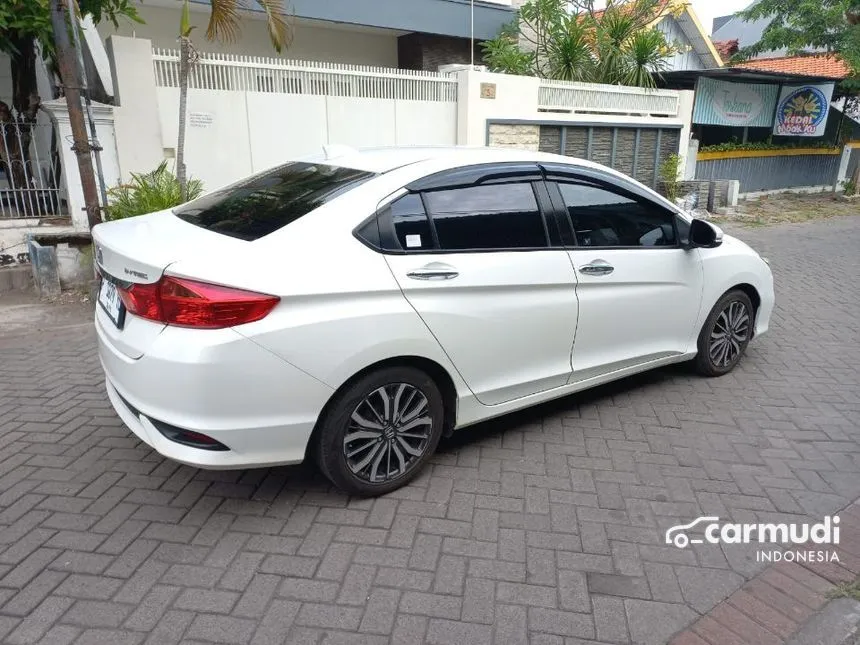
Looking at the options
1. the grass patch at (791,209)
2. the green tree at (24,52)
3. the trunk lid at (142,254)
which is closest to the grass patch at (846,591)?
the trunk lid at (142,254)

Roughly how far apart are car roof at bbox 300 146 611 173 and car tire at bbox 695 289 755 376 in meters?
1.50

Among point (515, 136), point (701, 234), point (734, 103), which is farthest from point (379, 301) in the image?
point (734, 103)

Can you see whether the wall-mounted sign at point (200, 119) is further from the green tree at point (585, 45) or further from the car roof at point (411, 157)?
the green tree at point (585, 45)

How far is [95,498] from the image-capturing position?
A: 3133 mm

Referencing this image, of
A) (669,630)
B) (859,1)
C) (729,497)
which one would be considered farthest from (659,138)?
(669,630)

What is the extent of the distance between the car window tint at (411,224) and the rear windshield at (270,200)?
249 mm

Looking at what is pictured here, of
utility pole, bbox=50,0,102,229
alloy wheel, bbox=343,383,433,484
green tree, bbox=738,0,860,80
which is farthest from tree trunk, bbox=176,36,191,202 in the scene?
green tree, bbox=738,0,860,80

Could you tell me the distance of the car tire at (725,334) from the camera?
14.9 feet

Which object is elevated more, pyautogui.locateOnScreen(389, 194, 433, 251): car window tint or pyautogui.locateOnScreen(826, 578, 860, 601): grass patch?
pyautogui.locateOnScreen(389, 194, 433, 251): car window tint

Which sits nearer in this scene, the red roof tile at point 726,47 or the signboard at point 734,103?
the signboard at point 734,103

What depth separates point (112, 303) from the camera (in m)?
3.03

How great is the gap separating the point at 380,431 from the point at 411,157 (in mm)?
1451

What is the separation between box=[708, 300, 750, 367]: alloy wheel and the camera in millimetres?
4621

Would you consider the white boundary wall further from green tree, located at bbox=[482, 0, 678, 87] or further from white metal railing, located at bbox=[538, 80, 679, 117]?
green tree, located at bbox=[482, 0, 678, 87]
